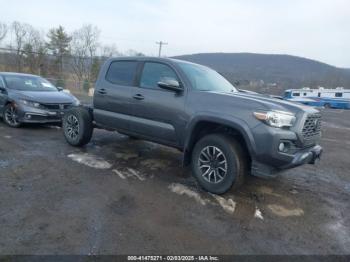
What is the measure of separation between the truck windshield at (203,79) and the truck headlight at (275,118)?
3.94 ft

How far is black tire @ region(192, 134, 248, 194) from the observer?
13.5ft

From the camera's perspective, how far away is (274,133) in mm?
3797

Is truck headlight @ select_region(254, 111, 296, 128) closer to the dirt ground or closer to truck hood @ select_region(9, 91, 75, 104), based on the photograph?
the dirt ground

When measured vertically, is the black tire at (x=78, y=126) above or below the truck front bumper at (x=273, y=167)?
below

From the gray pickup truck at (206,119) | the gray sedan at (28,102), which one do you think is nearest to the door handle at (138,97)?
the gray pickup truck at (206,119)

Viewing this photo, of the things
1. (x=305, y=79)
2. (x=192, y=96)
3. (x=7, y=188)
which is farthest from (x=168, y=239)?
(x=305, y=79)

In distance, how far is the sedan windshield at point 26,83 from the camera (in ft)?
28.5

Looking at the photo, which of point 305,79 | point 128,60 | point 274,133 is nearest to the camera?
point 274,133

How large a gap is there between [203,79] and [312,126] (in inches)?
73.9

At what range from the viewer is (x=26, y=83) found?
892cm

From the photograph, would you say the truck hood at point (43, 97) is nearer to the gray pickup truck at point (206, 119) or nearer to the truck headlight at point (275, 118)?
the gray pickup truck at point (206, 119)

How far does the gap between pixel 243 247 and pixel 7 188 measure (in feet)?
10.7

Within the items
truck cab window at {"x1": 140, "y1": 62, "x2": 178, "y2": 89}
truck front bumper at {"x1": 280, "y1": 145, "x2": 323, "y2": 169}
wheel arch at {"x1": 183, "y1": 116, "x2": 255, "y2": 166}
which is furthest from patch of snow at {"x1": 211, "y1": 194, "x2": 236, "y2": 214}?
truck cab window at {"x1": 140, "y1": 62, "x2": 178, "y2": 89}

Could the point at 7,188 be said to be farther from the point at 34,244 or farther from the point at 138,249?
the point at 138,249
